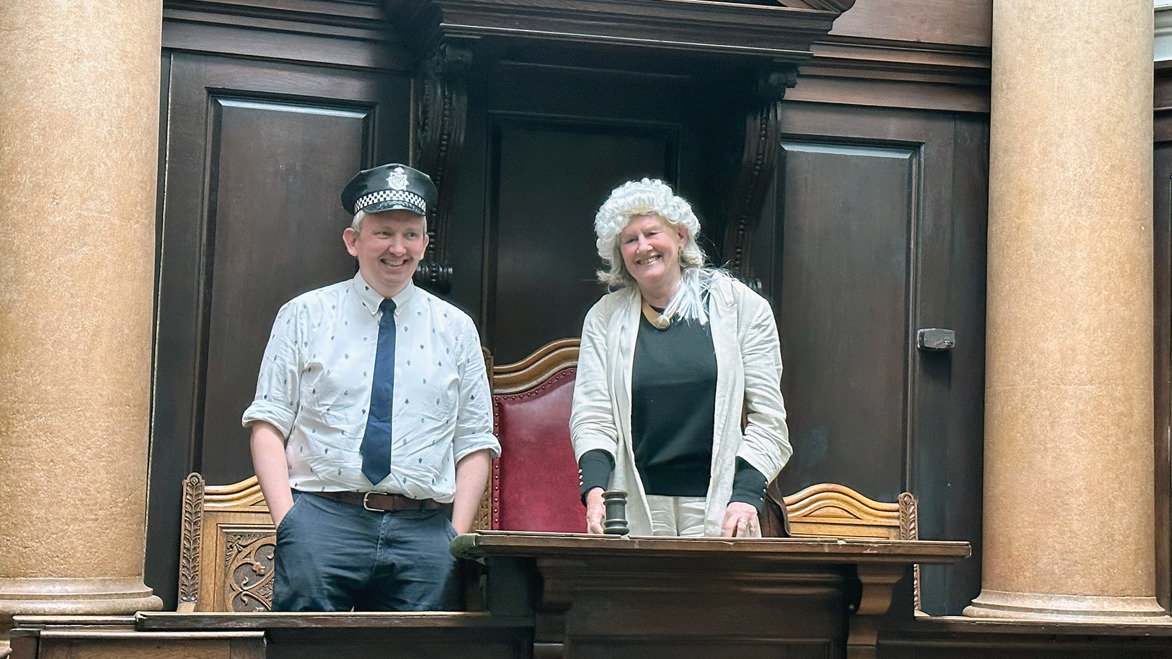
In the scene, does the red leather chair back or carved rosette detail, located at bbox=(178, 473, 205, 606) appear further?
the red leather chair back

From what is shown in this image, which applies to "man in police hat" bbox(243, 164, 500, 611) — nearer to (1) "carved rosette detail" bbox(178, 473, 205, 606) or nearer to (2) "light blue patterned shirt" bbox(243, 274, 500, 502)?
(2) "light blue patterned shirt" bbox(243, 274, 500, 502)

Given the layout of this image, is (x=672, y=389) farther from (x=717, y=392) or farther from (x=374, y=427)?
(x=374, y=427)

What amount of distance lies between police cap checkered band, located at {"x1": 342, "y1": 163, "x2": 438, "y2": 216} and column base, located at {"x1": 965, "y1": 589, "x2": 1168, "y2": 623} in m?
2.08

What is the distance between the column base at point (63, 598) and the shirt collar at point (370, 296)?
996mm

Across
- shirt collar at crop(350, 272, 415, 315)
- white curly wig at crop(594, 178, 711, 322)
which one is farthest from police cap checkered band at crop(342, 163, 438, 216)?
white curly wig at crop(594, 178, 711, 322)

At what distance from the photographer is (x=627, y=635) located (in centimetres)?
254

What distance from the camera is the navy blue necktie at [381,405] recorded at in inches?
119

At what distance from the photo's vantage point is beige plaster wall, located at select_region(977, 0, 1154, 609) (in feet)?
14.1

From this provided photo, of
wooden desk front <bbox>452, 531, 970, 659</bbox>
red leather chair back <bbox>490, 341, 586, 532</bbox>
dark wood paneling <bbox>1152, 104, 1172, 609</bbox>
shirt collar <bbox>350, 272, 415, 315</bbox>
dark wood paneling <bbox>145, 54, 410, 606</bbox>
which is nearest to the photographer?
wooden desk front <bbox>452, 531, 970, 659</bbox>

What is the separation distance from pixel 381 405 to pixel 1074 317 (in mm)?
2238

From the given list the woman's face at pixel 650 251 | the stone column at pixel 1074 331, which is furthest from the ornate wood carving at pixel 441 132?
the stone column at pixel 1074 331

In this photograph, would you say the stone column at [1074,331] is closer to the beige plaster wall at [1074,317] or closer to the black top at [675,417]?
the beige plaster wall at [1074,317]

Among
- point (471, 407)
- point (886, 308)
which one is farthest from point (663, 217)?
point (886, 308)

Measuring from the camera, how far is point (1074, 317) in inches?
171
